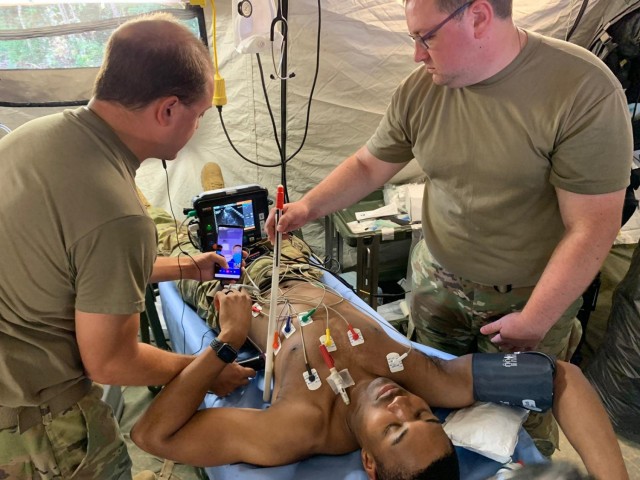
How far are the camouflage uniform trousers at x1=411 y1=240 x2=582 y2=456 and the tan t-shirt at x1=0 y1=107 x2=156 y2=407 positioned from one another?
97 centimetres

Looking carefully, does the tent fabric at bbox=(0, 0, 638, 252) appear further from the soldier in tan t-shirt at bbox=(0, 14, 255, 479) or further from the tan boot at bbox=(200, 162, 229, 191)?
the soldier in tan t-shirt at bbox=(0, 14, 255, 479)

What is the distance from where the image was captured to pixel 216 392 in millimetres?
1512

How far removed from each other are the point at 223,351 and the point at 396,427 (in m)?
0.49

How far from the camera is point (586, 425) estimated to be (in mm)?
1238

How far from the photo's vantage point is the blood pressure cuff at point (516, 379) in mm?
1305

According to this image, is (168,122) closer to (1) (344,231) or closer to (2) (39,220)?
(2) (39,220)

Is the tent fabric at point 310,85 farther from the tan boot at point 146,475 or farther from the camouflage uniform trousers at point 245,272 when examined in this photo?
the tan boot at point 146,475

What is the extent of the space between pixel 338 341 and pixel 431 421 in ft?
1.32

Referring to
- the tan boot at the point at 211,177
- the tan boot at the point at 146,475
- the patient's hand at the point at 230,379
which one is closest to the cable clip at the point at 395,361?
the patient's hand at the point at 230,379

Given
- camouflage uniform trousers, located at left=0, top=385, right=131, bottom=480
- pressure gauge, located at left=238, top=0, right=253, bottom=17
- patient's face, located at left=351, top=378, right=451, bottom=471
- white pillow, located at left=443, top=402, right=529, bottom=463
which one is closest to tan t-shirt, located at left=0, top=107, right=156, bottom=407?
camouflage uniform trousers, located at left=0, top=385, right=131, bottom=480

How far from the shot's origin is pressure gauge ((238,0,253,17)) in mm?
2031

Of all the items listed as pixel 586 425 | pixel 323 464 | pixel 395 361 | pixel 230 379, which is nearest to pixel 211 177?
pixel 230 379

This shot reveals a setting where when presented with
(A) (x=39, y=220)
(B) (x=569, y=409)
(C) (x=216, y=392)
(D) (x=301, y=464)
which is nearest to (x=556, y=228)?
(B) (x=569, y=409)

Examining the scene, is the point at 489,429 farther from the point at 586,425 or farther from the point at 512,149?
the point at 512,149
